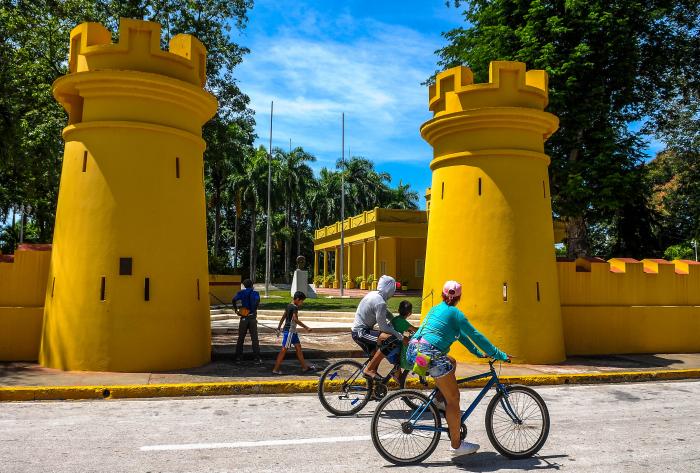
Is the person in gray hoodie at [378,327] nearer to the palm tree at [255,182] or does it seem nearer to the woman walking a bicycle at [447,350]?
the woman walking a bicycle at [447,350]

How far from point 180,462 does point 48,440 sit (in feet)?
5.43

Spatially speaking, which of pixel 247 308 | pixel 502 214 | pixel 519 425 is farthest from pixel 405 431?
pixel 502 214

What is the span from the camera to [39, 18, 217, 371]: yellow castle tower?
9430 mm

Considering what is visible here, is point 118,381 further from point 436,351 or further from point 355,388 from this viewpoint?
point 436,351

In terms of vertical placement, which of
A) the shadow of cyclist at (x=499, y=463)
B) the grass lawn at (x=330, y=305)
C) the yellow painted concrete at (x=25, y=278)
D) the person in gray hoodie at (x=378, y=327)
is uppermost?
the yellow painted concrete at (x=25, y=278)

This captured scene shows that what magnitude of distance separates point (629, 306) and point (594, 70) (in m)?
8.76

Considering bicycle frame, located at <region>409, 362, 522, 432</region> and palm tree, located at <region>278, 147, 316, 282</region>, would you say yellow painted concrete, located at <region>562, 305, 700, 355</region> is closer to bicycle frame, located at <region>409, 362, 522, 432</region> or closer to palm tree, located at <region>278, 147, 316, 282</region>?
bicycle frame, located at <region>409, 362, 522, 432</region>

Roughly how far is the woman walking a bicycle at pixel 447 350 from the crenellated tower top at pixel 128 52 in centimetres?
714

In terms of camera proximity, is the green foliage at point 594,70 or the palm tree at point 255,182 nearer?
the green foliage at point 594,70

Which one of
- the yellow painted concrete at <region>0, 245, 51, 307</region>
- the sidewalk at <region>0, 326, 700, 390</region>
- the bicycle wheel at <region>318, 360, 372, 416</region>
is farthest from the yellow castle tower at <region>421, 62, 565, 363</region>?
the yellow painted concrete at <region>0, 245, 51, 307</region>

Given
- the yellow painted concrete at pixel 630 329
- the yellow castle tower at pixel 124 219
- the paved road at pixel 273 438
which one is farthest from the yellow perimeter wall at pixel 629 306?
the yellow castle tower at pixel 124 219

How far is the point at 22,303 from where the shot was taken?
34.1 feet

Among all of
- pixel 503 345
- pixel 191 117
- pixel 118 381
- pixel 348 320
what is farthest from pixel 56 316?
pixel 348 320

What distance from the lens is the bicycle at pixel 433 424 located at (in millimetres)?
5168
